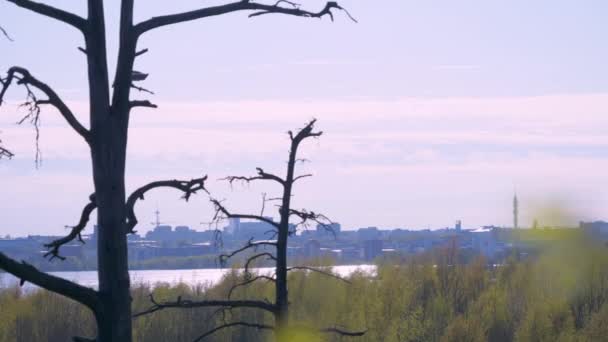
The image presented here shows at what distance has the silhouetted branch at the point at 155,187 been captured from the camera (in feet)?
17.5

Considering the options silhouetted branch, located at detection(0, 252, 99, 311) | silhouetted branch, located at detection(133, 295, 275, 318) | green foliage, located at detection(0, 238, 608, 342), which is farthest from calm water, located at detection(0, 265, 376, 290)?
silhouetted branch, located at detection(0, 252, 99, 311)

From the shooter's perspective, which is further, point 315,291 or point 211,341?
point 315,291

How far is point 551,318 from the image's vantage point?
30.9 meters

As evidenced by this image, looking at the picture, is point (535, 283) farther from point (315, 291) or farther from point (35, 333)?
point (35, 333)

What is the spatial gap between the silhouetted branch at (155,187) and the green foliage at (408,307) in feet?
59.8

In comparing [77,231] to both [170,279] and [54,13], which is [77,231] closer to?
[54,13]

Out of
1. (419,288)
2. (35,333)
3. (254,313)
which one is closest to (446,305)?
(419,288)

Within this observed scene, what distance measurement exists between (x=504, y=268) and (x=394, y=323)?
1490 cm

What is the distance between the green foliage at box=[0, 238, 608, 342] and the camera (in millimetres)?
29609

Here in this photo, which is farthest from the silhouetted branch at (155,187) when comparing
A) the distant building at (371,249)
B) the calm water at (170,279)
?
the distant building at (371,249)

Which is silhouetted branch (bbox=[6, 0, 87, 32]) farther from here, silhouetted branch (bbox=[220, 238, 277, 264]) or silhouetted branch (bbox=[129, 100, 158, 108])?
silhouetted branch (bbox=[220, 238, 277, 264])

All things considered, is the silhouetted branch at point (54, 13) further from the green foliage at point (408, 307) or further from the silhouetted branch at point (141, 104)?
the green foliage at point (408, 307)

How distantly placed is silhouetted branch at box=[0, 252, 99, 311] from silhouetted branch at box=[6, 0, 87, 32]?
40.6 inches

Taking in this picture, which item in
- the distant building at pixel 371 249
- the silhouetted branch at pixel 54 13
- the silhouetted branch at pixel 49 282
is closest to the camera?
the silhouetted branch at pixel 49 282
